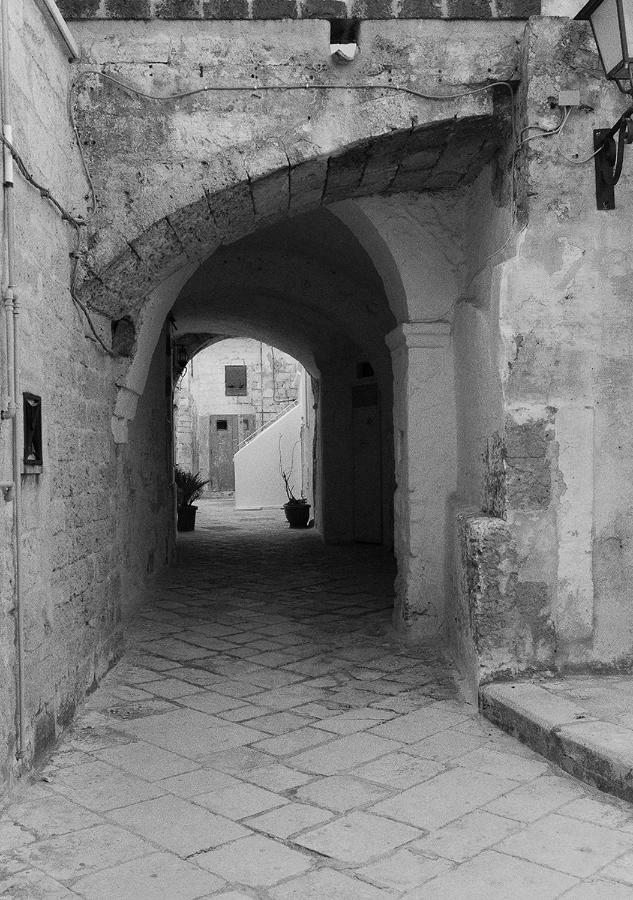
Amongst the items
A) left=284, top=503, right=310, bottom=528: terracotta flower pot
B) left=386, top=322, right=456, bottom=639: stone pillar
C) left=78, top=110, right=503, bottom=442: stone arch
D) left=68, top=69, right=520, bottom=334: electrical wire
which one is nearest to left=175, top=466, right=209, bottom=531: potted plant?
left=284, top=503, right=310, bottom=528: terracotta flower pot

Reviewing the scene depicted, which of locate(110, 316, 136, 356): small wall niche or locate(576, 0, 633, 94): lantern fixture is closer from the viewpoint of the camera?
locate(576, 0, 633, 94): lantern fixture

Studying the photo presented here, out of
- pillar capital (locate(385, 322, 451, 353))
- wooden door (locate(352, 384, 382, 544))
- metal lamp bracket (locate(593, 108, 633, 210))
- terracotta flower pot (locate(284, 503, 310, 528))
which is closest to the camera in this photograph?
metal lamp bracket (locate(593, 108, 633, 210))

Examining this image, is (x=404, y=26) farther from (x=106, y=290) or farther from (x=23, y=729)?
(x=23, y=729)

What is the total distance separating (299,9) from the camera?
4.00 meters

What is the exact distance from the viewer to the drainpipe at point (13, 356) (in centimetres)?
293

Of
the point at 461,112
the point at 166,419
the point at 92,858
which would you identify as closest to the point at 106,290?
the point at 461,112

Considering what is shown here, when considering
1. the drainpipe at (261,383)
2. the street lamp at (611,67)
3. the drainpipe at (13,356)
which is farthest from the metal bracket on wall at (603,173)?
the drainpipe at (261,383)

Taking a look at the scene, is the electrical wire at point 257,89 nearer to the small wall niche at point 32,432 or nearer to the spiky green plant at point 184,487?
the small wall niche at point 32,432

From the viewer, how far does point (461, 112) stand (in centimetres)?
406

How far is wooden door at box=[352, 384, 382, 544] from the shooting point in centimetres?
1005

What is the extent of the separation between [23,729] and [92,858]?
27.5 inches

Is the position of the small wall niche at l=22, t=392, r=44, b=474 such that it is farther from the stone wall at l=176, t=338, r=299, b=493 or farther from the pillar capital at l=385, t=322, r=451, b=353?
the stone wall at l=176, t=338, r=299, b=493

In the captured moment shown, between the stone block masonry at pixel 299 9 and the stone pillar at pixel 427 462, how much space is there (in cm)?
168

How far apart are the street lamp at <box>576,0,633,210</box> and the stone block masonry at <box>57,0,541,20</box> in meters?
0.46
